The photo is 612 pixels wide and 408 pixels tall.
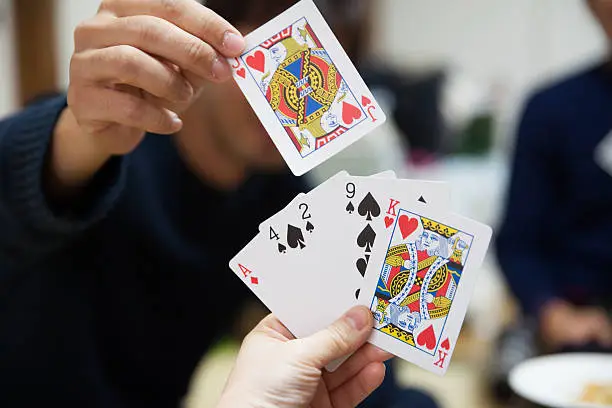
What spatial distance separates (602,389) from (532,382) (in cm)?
10

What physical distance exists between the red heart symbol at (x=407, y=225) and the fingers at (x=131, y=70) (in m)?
0.30

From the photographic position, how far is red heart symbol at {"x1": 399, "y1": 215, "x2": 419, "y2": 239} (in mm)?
723

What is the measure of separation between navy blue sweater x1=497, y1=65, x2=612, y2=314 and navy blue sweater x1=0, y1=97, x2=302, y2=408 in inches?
35.0

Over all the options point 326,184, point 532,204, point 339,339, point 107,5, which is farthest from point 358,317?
point 532,204

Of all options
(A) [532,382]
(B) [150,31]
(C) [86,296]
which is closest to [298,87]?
(B) [150,31]

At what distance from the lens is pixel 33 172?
929mm

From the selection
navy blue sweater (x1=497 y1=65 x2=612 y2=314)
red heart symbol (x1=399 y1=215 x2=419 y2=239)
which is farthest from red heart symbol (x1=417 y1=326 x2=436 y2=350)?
navy blue sweater (x1=497 y1=65 x2=612 y2=314)

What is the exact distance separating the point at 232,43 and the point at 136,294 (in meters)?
0.66

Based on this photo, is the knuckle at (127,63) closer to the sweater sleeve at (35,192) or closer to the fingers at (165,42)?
the fingers at (165,42)

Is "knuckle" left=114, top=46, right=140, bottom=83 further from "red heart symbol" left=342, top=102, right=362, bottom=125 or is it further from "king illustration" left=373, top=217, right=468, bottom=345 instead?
"king illustration" left=373, top=217, right=468, bottom=345

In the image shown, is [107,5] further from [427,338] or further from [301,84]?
[427,338]

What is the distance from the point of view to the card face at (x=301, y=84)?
0.76 meters

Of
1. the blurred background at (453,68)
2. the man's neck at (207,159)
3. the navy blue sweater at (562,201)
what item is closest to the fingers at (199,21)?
the man's neck at (207,159)

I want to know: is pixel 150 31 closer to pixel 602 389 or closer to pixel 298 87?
pixel 298 87
